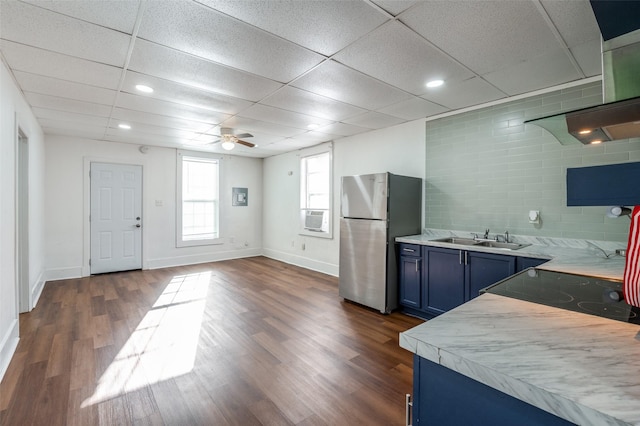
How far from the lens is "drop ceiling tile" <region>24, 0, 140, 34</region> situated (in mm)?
1726

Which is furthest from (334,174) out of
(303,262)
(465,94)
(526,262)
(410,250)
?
(526,262)

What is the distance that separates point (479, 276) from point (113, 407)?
314 cm

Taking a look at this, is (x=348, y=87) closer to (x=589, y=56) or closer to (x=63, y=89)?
(x=589, y=56)

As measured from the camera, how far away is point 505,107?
326cm

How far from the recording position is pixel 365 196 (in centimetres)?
380

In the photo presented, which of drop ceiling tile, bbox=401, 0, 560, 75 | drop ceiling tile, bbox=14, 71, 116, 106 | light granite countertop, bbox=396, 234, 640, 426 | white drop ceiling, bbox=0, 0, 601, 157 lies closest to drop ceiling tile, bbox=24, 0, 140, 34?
white drop ceiling, bbox=0, 0, 601, 157

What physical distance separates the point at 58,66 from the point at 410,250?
12.6 feet

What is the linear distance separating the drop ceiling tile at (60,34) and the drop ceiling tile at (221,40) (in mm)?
293

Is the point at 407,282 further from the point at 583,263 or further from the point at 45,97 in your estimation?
the point at 45,97

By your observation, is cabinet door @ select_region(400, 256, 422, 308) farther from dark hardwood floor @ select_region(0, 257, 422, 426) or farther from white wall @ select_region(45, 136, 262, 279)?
white wall @ select_region(45, 136, 262, 279)

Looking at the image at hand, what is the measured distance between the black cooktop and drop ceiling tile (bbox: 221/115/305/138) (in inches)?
142

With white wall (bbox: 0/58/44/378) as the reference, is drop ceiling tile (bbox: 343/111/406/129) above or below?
above

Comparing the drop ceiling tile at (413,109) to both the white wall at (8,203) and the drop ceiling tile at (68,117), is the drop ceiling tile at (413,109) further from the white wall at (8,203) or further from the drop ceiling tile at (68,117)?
the drop ceiling tile at (68,117)

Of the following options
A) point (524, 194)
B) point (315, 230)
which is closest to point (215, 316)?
point (315, 230)
